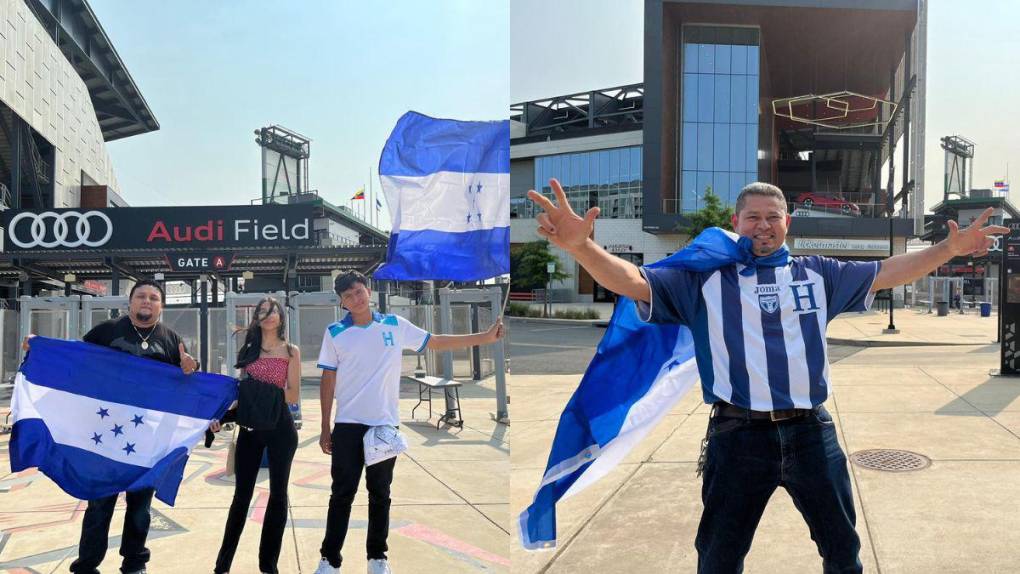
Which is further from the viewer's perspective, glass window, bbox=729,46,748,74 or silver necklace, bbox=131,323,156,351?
glass window, bbox=729,46,748,74

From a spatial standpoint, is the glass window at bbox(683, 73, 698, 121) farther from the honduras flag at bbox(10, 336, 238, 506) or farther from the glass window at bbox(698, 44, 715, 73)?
the honduras flag at bbox(10, 336, 238, 506)

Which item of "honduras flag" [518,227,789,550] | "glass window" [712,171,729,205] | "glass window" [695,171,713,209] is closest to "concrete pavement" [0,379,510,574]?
"honduras flag" [518,227,789,550]

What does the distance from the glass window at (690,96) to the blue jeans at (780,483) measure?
4584cm

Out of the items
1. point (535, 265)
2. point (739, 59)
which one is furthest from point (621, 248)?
point (739, 59)

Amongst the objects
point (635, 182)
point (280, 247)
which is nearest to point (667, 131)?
point (635, 182)

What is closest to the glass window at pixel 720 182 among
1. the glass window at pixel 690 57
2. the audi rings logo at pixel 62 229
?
the glass window at pixel 690 57

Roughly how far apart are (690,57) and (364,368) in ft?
149

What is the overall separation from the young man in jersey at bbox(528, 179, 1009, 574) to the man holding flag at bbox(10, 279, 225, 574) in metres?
3.38

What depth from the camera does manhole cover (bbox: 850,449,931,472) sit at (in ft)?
20.4

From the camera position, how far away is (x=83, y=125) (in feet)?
149

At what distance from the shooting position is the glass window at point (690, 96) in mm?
46344

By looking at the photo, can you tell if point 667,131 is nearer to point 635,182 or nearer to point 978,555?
point 635,182

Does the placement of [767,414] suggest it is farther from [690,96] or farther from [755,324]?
[690,96]

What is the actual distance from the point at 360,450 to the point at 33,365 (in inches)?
93.3
